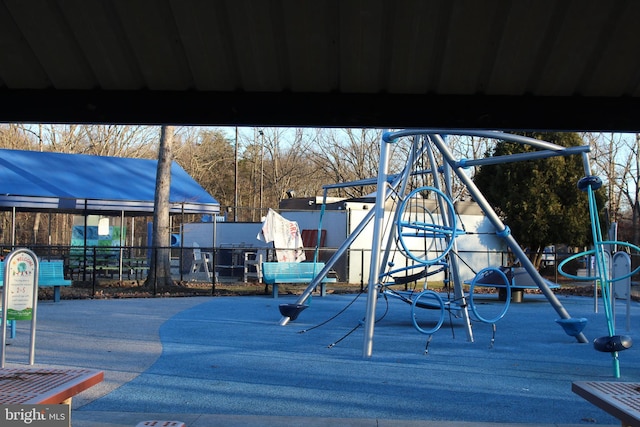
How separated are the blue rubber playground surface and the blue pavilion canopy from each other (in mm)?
6779

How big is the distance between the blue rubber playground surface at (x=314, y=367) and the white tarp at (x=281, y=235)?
7.63 metres

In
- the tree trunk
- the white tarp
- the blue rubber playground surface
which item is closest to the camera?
the blue rubber playground surface

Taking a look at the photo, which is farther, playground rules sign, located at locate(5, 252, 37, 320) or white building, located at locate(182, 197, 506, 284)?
white building, located at locate(182, 197, 506, 284)

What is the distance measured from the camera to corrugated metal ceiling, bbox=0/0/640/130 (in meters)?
4.18

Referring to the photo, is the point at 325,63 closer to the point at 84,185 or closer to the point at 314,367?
the point at 314,367

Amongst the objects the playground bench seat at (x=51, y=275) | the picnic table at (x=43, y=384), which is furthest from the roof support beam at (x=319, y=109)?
the playground bench seat at (x=51, y=275)

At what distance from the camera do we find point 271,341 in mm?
11305

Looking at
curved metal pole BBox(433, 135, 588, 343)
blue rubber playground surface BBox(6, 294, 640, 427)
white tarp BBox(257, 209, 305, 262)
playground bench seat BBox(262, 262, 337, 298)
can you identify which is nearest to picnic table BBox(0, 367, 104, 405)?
blue rubber playground surface BBox(6, 294, 640, 427)

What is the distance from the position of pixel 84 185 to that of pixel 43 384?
19.2 meters

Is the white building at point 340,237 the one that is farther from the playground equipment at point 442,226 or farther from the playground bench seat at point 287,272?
the playground equipment at point 442,226

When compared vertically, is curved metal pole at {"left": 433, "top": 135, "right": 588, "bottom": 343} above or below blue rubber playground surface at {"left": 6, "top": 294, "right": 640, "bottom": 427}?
above

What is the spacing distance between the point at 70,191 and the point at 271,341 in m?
13.2

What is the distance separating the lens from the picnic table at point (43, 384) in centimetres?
430

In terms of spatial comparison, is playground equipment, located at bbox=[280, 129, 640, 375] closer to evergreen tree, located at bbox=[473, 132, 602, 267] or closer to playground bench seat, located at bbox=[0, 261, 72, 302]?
playground bench seat, located at bbox=[0, 261, 72, 302]
